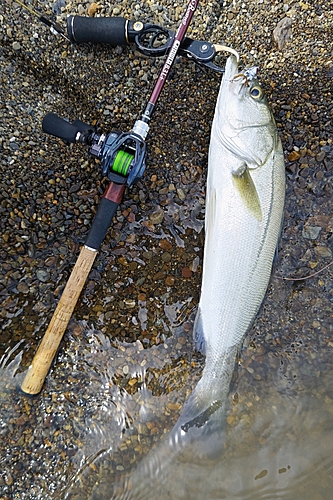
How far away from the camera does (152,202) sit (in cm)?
277

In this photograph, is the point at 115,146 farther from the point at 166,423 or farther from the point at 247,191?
the point at 166,423

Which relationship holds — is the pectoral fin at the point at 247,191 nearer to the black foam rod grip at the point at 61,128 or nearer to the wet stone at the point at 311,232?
the wet stone at the point at 311,232

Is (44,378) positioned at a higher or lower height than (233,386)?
lower

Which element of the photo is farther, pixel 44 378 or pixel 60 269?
pixel 60 269

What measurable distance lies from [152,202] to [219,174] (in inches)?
22.3

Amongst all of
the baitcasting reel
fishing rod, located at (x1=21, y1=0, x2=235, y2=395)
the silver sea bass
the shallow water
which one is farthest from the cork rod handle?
the silver sea bass

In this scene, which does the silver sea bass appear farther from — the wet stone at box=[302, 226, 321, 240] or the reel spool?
the reel spool

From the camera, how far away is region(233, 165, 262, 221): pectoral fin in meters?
2.47

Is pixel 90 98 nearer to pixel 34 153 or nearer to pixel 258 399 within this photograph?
pixel 34 153

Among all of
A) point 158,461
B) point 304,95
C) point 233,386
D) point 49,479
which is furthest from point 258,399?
point 304,95

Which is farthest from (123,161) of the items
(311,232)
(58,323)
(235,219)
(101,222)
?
(311,232)

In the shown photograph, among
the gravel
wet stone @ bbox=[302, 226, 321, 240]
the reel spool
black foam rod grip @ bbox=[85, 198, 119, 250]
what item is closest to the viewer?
the reel spool

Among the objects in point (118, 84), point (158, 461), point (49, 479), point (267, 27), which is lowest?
point (49, 479)

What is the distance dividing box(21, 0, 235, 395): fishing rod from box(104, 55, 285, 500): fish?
0.44 metres
